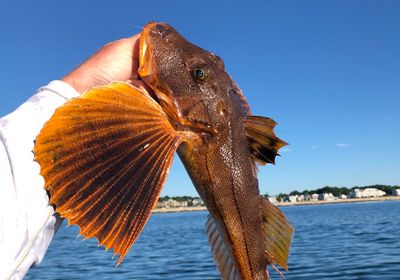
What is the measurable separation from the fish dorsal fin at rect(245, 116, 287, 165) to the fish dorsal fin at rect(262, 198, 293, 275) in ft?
1.04

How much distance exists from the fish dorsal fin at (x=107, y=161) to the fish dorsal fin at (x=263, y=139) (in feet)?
2.03

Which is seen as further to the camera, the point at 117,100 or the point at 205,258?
the point at 205,258

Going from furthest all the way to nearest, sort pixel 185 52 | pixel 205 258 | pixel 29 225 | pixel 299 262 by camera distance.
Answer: pixel 205 258 → pixel 299 262 → pixel 185 52 → pixel 29 225

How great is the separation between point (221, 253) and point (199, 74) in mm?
1226

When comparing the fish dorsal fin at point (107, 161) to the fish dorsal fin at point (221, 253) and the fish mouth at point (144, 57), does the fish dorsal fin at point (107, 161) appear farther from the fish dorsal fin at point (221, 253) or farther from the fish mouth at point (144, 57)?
Answer: the fish dorsal fin at point (221, 253)

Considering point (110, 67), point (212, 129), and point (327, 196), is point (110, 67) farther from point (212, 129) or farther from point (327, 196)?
point (327, 196)

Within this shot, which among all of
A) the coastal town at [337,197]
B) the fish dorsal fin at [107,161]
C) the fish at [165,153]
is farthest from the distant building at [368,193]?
the fish dorsal fin at [107,161]

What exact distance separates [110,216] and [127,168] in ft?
0.88

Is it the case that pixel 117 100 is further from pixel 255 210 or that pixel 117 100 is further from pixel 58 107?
pixel 255 210

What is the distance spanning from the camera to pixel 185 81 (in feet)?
9.43

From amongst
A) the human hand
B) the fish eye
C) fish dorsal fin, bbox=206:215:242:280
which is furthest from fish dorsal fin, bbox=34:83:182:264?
fish dorsal fin, bbox=206:215:242:280

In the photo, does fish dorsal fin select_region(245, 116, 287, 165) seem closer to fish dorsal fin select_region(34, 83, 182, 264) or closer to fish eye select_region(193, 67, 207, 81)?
fish eye select_region(193, 67, 207, 81)

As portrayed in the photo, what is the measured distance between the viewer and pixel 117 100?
8.02ft

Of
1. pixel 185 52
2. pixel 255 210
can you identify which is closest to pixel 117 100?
pixel 185 52
